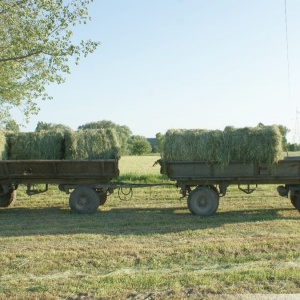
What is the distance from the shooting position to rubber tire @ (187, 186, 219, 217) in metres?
12.3

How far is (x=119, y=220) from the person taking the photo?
1173cm

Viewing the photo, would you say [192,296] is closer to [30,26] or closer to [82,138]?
[82,138]

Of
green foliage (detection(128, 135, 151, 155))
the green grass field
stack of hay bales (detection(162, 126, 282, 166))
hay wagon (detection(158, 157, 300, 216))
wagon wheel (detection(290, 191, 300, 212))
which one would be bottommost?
the green grass field

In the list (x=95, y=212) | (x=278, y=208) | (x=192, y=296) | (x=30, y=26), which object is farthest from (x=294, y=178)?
(x=30, y=26)

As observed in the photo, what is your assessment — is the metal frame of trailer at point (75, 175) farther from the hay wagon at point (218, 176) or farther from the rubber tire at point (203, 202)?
the rubber tire at point (203, 202)

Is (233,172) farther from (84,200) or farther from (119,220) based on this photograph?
(84,200)

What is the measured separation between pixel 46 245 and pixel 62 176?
458 centimetres

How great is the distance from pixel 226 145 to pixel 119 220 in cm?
332

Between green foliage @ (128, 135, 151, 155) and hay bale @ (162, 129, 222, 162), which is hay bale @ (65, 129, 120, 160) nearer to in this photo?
hay bale @ (162, 129, 222, 162)

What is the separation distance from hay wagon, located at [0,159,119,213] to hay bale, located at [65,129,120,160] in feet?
1.65

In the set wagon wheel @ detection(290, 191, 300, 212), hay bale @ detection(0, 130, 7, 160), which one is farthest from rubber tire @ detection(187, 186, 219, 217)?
hay bale @ detection(0, 130, 7, 160)

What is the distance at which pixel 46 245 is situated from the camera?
344 inches

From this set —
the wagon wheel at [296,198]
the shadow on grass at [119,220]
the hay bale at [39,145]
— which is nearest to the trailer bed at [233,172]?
the wagon wheel at [296,198]

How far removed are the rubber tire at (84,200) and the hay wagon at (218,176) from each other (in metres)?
2.22
